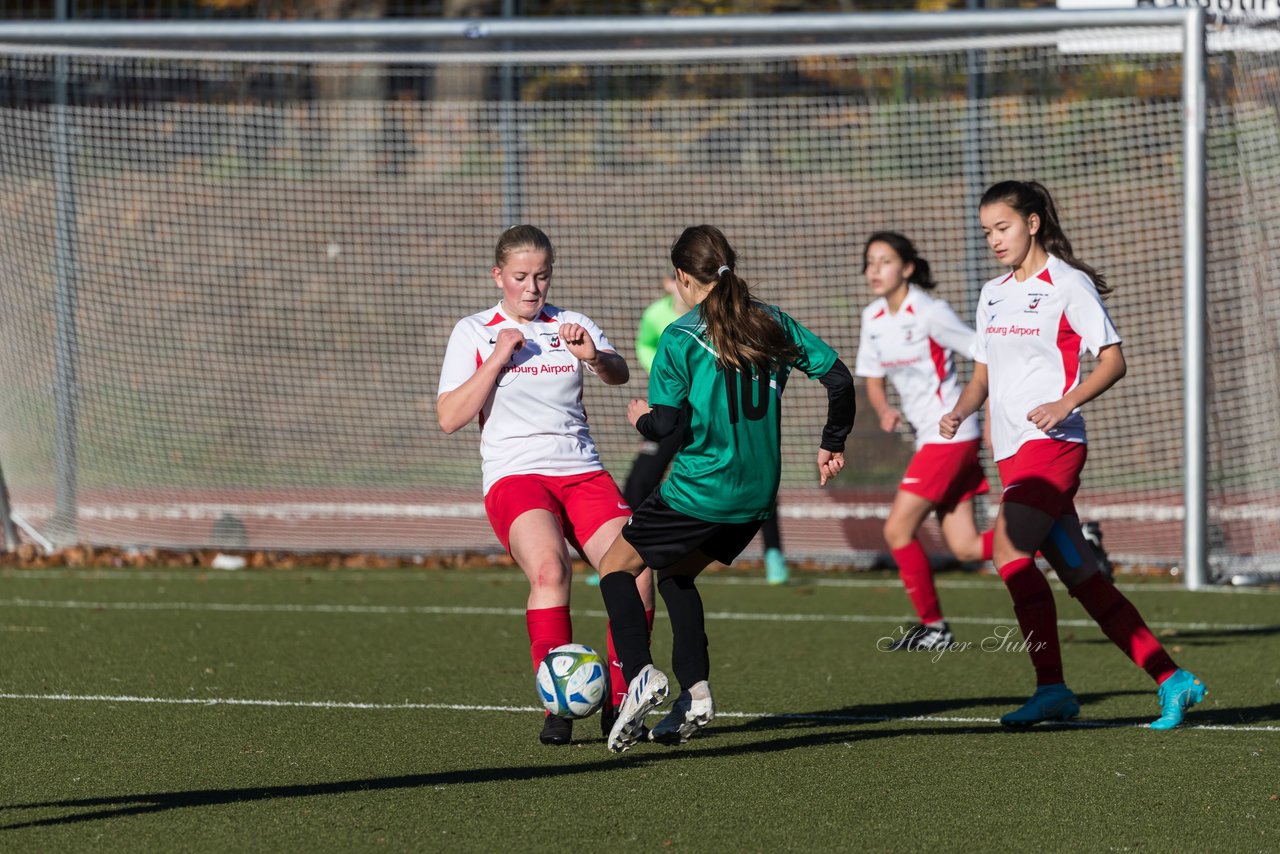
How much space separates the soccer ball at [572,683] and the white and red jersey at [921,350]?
3.54 metres

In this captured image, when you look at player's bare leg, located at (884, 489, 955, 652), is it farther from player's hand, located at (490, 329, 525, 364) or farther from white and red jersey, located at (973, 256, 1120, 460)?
player's hand, located at (490, 329, 525, 364)

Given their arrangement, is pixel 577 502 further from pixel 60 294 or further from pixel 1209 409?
pixel 60 294

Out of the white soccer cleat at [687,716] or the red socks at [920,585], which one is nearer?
the white soccer cleat at [687,716]

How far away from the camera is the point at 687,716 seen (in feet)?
16.5

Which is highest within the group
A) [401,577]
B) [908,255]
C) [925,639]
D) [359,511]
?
[908,255]

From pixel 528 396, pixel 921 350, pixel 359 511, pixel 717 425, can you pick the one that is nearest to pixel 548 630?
pixel 528 396

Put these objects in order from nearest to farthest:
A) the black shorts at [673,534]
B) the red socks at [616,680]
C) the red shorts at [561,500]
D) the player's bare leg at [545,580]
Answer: the black shorts at [673,534] < the player's bare leg at [545,580] < the red shorts at [561,500] < the red socks at [616,680]

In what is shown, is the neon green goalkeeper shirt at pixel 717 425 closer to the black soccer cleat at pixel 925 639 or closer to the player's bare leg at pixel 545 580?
the player's bare leg at pixel 545 580

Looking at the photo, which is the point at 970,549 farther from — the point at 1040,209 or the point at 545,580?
the point at 545,580

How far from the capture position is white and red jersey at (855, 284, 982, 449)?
27.0 ft

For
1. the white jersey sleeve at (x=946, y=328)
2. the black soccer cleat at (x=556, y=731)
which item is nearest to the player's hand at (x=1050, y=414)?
the black soccer cleat at (x=556, y=731)

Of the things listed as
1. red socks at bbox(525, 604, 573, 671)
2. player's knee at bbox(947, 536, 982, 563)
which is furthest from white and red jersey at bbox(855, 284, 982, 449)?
red socks at bbox(525, 604, 573, 671)

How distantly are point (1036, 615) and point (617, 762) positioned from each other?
1.71 metres

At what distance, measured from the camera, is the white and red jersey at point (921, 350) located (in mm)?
8242
